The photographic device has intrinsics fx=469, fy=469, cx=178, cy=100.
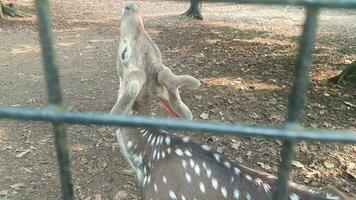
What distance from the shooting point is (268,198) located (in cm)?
278

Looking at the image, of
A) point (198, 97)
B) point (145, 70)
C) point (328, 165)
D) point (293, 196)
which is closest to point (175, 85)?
point (145, 70)

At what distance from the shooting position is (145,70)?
381cm

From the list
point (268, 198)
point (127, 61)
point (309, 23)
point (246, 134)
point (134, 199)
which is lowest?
point (134, 199)

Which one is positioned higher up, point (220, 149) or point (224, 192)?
point (224, 192)

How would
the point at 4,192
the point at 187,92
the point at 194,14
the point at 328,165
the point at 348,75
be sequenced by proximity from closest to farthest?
the point at 4,192, the point at 328,165, the point at 187,92, the point at 348,75, the point at 194,14

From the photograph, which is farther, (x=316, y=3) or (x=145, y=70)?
(x=145, y=70)

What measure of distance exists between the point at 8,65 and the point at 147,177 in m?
4.72

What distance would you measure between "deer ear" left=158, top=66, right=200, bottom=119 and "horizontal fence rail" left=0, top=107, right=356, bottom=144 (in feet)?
9.09

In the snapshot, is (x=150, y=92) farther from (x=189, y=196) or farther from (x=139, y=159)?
(x=189, y=196)

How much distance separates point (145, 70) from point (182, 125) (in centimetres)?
283

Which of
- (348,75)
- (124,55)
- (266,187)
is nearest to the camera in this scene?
(266,187)

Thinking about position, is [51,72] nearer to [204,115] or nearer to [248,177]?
[248,177]

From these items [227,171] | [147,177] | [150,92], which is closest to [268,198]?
[227,171]

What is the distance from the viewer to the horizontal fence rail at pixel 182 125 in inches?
38.8
